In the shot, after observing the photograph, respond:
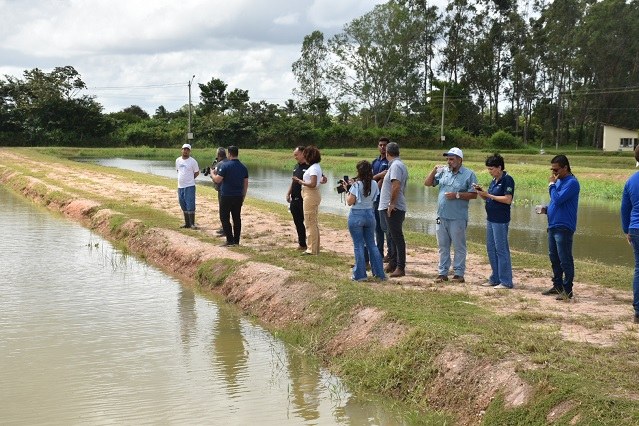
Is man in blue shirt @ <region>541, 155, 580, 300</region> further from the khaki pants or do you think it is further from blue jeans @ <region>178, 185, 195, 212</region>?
blue jeans @ <region>178, 185, 195, 212</region>

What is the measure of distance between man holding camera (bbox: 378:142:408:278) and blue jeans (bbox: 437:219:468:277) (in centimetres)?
52

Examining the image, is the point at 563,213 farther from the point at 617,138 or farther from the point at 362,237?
the point at 617,138

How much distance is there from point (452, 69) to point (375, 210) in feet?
224

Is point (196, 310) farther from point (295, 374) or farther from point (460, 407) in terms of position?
point (460, 407)

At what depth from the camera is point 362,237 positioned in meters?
10.1

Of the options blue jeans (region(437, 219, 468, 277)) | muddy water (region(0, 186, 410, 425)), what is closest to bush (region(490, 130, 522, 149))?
muddy water (region(0, 186, 410, 425))

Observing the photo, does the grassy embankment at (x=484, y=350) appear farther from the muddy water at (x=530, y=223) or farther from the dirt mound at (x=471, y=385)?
the muddy water at (x=530, y=223)

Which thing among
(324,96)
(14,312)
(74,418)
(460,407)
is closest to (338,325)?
(460,407)

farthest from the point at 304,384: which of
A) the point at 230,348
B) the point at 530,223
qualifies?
the point at 530,223

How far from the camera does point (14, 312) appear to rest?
10.3m

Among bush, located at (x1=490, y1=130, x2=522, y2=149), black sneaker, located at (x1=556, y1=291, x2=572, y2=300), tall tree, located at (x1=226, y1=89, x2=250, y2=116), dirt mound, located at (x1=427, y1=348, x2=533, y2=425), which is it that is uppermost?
tall tree, located at (x1=226, y1=89, x2=250, y2=116)

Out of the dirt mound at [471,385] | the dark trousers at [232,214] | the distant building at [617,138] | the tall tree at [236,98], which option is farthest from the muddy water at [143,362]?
the tall tree at [236,98]

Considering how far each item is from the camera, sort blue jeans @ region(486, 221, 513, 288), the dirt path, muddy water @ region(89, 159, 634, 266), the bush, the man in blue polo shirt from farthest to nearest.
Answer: the bush → muddy water @ region(89, 159, 634, 266) → the man in blue polo shirt → blue jeans @ region(486, 221, 513, 288) → the dirt path

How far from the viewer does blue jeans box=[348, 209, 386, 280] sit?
10031 mm
